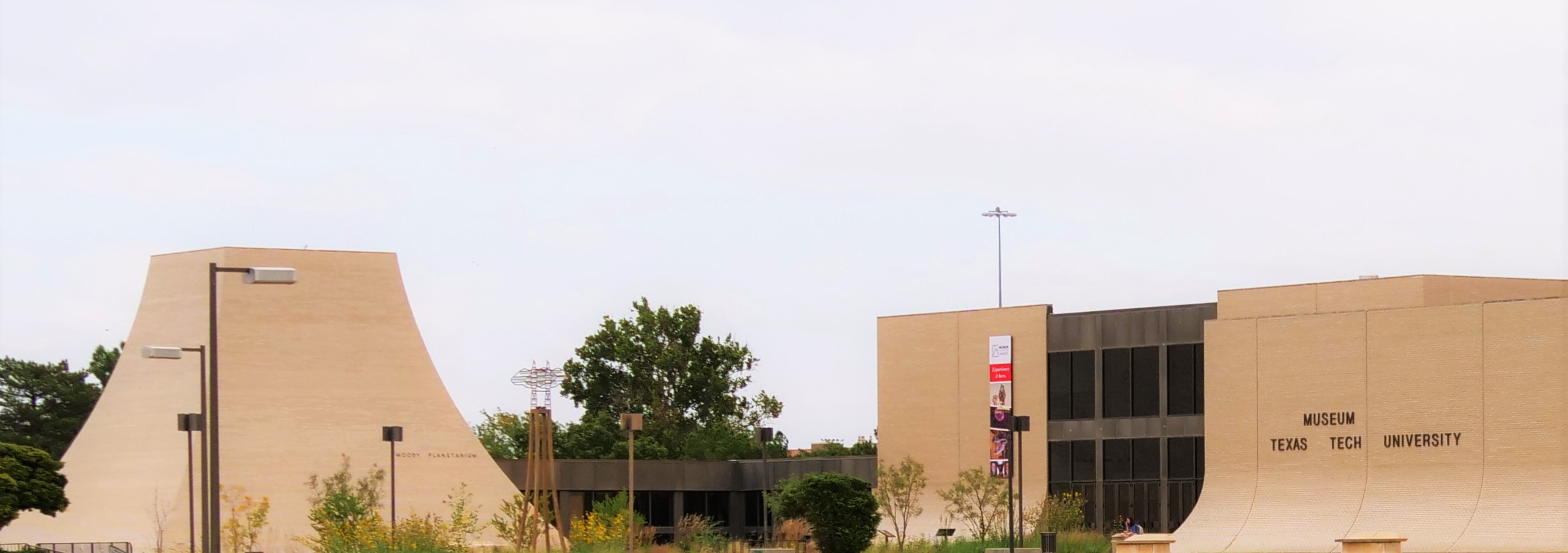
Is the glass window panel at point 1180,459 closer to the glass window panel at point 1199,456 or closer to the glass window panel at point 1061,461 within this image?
the glass window panel at point 1199,456

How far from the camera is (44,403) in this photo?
75562mm

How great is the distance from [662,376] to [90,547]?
33.8 meters

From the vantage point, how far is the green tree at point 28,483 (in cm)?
4756

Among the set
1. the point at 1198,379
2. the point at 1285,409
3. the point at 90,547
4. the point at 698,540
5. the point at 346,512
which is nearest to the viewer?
the point at 698,540

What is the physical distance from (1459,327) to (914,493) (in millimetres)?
15911

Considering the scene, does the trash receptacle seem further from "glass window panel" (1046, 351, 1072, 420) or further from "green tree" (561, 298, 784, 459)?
"green tree" (561, 298, 784, 459)

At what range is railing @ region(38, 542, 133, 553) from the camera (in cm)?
4859

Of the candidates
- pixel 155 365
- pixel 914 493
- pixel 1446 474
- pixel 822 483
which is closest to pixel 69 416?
pixel 155 365

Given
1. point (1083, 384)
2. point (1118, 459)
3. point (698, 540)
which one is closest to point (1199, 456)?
point (1118, 459)

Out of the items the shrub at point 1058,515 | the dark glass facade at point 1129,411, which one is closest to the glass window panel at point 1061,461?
the dark glass facade at point 1129,411

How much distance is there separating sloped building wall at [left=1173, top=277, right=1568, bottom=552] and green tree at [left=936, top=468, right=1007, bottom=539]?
457 cm

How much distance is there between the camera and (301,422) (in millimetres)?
52938

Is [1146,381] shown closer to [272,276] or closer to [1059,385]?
[1059,385]

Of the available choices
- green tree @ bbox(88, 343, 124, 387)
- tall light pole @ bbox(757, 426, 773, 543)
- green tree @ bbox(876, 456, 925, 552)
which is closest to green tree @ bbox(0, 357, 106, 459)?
green tree @ bbox(88, 343, 124, 387)
